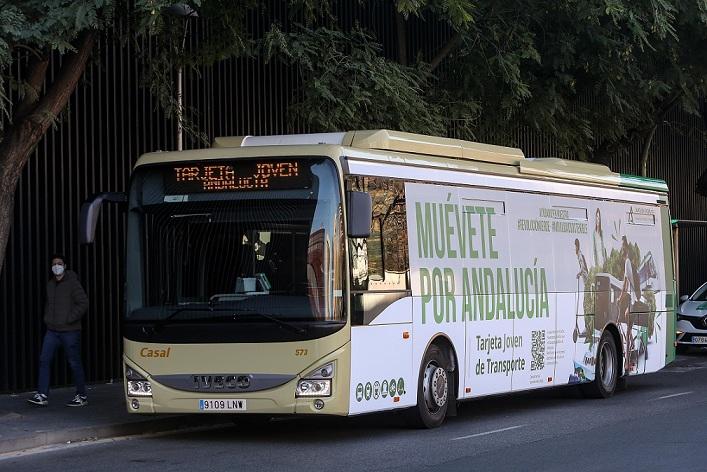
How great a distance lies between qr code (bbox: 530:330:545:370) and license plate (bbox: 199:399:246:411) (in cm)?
477

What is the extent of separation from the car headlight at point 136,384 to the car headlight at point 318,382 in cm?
156

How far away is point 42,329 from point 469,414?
603cm

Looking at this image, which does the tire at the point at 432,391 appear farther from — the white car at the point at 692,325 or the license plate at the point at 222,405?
the white car at the point at 692,325

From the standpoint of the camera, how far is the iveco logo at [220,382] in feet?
42.8

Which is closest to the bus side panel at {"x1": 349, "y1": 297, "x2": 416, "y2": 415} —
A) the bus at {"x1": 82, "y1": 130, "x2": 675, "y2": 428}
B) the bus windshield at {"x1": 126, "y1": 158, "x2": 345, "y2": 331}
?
the bus at {"x1": 82, "y1": 130, "x2": 675, "y2": 428}

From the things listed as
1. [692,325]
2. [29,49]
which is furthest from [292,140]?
[692,325]

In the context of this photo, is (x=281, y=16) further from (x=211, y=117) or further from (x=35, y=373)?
(x=35, y=373)

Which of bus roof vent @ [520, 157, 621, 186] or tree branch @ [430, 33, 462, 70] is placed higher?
tree branch @ [430, 33, 462, 70]

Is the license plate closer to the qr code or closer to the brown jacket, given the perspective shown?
the brown jacket

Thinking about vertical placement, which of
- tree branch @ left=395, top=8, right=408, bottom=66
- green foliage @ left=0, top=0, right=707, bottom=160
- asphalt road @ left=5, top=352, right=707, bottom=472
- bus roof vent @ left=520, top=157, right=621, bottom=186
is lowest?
asphalt road @ left=5, top=352, right=707, bottom=472

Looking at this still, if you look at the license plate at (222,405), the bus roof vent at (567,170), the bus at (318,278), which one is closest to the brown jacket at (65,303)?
the bus at (318,278)

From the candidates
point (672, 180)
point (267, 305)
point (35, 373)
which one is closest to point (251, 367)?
point (267, 305)

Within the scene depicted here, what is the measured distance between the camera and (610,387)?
18719 mm

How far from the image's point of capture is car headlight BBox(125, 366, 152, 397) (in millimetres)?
13383
